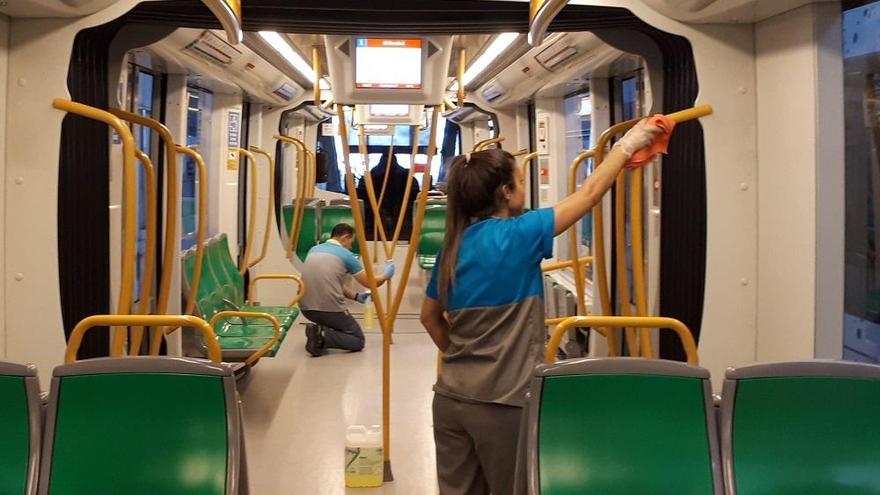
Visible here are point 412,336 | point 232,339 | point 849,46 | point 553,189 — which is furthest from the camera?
point 412,336

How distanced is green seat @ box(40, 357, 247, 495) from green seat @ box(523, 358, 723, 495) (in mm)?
788

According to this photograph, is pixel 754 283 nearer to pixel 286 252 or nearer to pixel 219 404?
pixel 219 404

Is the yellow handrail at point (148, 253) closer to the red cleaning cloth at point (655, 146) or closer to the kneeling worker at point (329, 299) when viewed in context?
the red cleaning cloth at point (655, 146)

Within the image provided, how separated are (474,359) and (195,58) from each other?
4229 millimetres

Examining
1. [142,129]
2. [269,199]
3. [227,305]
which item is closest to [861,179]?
[142,129]

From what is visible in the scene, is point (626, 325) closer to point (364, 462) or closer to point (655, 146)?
point (655, 146)

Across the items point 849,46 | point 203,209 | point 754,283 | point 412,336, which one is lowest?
point 412,336

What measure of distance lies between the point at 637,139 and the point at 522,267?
1.73 ft

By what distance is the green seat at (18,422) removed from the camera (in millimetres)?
2285

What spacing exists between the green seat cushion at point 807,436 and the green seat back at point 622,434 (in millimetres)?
109

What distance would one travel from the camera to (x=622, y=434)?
7.27 ft

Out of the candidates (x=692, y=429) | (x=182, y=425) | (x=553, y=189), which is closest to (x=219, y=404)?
(x=182, y=425)

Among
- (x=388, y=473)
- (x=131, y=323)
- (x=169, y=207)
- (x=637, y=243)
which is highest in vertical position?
(x=169, y=207)

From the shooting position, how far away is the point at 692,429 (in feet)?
7.33
